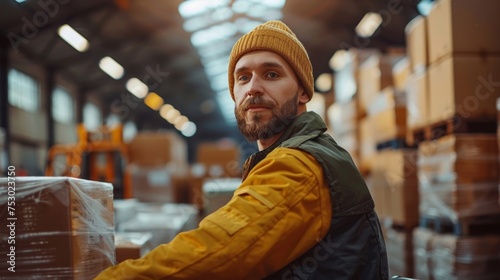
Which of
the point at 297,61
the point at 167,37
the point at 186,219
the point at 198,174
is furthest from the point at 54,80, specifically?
the point at 297,61

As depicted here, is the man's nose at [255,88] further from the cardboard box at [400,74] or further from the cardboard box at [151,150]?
the cardboard box at [151,150]

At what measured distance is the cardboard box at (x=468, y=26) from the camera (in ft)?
14.0

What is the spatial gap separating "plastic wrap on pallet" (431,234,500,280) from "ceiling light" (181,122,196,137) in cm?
2846

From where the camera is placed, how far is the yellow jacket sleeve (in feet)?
4.69

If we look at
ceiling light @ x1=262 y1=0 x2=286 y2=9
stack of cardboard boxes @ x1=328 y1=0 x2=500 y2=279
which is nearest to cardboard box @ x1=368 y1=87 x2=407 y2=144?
stack of cardboard boxes @ x1=328 y1=0 x2=500 y2=279

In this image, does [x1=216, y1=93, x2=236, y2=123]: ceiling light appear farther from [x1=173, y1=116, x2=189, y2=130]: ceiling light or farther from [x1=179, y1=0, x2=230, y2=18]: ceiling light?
[x1=179, y1=0, x2=230, y2=18]: ceiling light

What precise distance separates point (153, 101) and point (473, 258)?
18777 mm

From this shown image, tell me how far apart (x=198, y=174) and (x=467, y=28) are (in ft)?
21.9

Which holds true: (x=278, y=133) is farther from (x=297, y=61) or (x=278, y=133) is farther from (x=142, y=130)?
(x=142, y=130)

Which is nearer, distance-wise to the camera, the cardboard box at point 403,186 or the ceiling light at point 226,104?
the cardboard box at point 403,186

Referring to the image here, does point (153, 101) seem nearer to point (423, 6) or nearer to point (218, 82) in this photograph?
point (218, 82)

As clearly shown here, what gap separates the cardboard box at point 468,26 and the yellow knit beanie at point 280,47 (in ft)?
8.71

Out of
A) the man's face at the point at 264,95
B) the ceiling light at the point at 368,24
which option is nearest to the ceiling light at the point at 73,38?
the ceiling light at the point at 368,24

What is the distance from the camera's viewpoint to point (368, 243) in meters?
1.74
